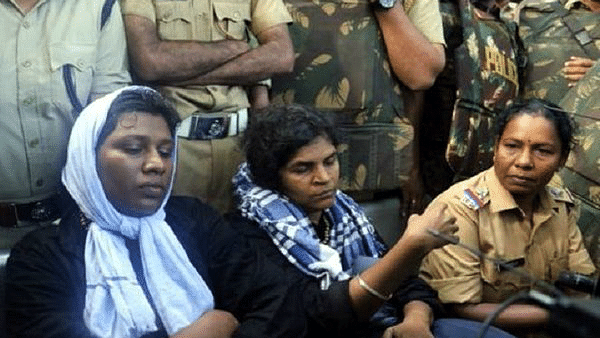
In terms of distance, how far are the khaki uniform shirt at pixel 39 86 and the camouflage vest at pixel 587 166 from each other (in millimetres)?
1587

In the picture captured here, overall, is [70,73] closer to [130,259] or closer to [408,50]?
[130,259]

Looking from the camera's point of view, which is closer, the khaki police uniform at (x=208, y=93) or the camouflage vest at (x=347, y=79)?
the khaki police uniform at (x=208, y=93)

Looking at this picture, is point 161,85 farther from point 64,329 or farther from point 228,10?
point 64,329

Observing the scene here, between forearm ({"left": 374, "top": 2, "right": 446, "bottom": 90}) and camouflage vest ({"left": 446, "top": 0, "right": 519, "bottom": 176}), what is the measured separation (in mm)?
117

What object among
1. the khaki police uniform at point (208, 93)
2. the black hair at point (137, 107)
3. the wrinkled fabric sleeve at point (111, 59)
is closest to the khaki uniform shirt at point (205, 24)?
the khaki police uniform at point (208, 93)

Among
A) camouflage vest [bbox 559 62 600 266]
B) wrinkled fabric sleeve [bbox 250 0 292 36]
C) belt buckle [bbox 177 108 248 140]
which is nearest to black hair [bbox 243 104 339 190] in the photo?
belt buckle [bbox 177 108 248 140]

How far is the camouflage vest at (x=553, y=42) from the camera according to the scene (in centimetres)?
355

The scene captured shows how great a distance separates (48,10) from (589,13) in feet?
7.14

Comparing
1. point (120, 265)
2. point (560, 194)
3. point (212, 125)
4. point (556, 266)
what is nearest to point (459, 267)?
point (556, 266)

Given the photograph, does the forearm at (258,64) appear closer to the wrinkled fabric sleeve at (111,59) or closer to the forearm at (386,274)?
the wrinkled fabric sleeve at (111,59)

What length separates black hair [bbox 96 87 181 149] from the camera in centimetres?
232

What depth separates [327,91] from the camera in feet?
10.7

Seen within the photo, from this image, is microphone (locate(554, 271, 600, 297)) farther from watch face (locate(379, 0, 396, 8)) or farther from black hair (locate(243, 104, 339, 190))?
watch face (locate(379, 0, 396, 8))

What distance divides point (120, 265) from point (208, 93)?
0.77 m
